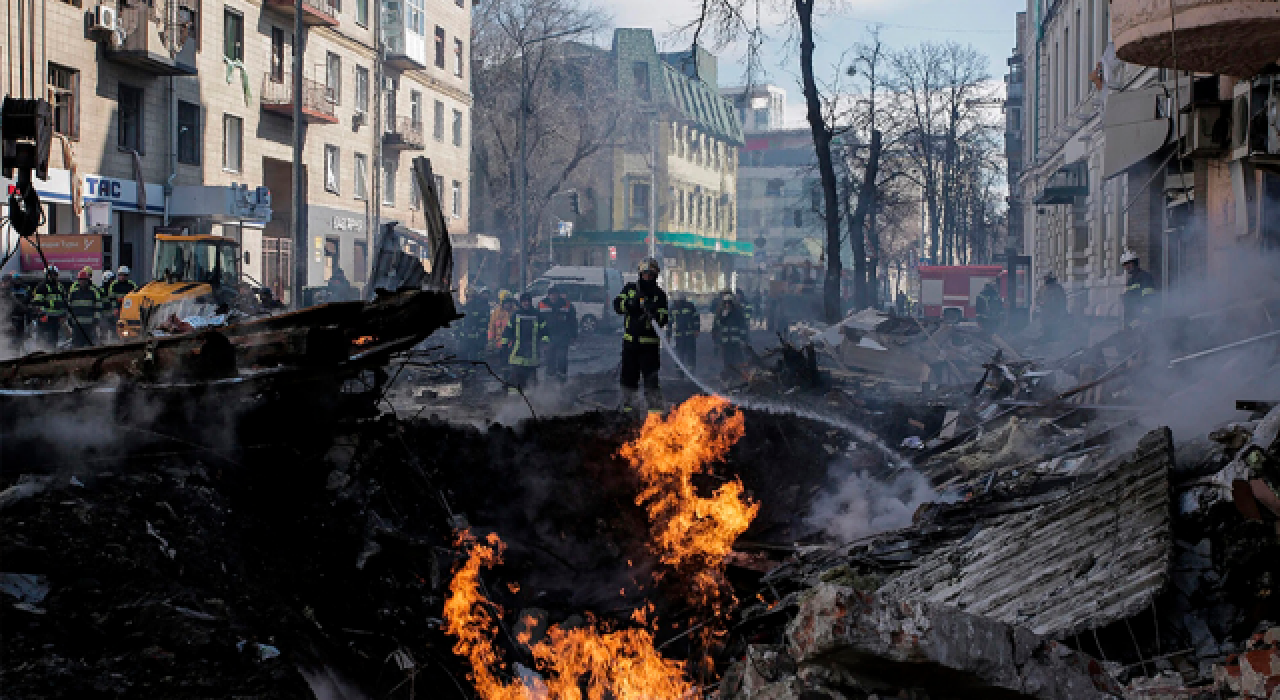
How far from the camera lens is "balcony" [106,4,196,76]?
26953 millimetres

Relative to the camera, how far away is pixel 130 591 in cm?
460

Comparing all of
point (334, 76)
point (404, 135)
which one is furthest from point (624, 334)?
point (404, 135)

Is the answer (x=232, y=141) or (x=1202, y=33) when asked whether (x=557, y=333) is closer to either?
(x=1202, y=33)

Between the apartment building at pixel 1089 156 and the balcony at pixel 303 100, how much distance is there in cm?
2306

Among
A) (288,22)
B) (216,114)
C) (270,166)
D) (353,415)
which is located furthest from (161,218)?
(353,415)

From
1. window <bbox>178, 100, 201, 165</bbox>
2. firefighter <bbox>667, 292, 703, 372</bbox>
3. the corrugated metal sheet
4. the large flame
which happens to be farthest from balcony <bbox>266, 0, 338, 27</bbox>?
the corrugated metal sheet

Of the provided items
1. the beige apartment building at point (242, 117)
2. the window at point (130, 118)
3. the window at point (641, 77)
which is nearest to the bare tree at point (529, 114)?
the beige apartment building at point (242, 117)

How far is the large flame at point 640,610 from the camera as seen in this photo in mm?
5941

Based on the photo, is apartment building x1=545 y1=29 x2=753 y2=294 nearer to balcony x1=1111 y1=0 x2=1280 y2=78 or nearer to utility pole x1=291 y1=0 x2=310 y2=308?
utility pole x1=291 y1=0 x2=310 y2=308

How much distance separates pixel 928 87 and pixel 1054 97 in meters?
9.16

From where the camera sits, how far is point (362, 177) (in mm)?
40469

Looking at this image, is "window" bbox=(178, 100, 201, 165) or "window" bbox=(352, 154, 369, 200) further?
"window" bbox=(352, 154, 369, 200)

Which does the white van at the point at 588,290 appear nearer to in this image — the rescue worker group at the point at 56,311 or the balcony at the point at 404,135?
the balcony at the point at 404,135

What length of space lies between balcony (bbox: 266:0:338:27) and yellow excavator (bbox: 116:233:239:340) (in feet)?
47.6
